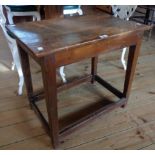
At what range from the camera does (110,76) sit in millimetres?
1830

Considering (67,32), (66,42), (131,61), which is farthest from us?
(131,61)

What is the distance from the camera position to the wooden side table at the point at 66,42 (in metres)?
0.86

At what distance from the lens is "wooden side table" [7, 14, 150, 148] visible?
2.83ft

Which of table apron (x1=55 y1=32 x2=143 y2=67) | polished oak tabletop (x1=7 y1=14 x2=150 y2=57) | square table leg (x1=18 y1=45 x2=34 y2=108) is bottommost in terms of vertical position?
square table leg (x1=18 y1=45 x2=34 y2=108)

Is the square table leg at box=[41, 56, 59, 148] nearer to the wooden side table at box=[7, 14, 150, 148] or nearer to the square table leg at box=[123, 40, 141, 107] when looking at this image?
the wooden side table at box=[7, 14, 150, 148]

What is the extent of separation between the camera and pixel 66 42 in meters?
0.91

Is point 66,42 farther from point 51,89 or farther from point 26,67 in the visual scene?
point 26,67

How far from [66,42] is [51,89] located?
23 cm

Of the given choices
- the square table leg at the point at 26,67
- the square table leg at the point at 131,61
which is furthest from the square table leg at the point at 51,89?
the square table leg at the point at 131,61

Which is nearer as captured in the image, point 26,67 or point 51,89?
point 51,89

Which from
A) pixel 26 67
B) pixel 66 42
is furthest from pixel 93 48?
pixel 26 67

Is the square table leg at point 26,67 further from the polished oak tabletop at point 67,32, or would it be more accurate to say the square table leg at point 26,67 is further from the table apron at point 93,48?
the table apron at point 93,48

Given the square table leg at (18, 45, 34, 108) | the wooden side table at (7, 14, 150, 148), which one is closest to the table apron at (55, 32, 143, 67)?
the wooden side table at (7, 14, 150, 148)
